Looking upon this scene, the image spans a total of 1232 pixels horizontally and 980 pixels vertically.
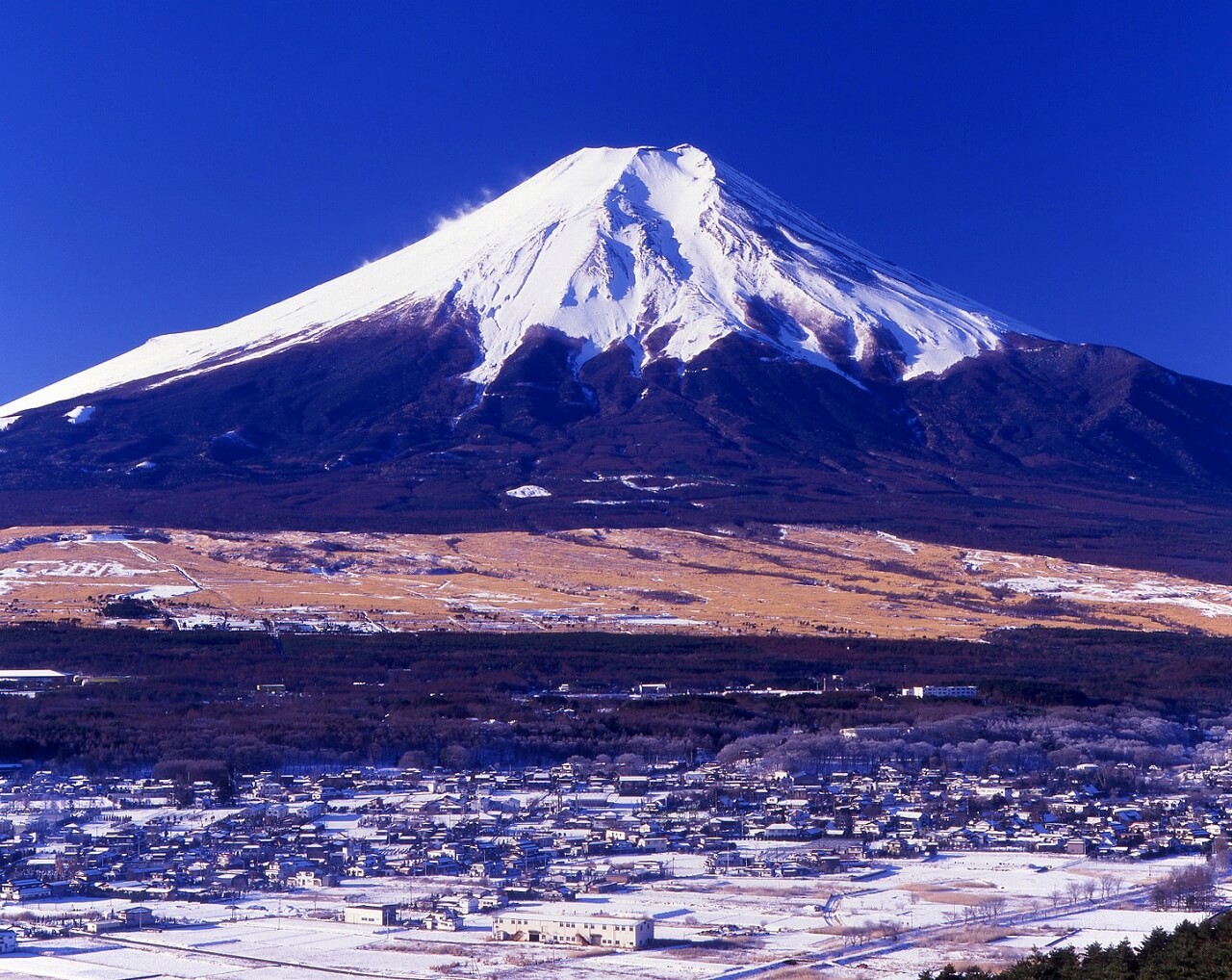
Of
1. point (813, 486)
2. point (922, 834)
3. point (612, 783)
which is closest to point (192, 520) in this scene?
point (813, 486)

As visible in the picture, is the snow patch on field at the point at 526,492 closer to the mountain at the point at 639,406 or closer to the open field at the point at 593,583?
the mountain at the point at 639,406

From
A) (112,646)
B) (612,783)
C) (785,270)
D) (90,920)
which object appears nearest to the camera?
(90,920)

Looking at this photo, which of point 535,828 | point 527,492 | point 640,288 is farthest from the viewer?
point 640,288

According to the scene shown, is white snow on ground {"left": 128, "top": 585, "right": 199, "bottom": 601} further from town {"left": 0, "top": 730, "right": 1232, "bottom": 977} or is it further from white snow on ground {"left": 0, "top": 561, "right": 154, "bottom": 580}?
town {"left": 0, "top": 730, "right": 1232, "bottom": 977}

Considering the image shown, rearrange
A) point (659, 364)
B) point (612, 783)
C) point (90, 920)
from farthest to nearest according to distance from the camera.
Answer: point (659, 364) < point (612, 783) < point (90, 920)

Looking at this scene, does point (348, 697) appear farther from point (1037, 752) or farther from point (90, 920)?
point (90, 920)

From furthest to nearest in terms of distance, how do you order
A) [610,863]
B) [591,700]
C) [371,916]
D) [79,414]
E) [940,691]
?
[79,414] < [940,691] < [591,700] < [610,863] < [371,916]

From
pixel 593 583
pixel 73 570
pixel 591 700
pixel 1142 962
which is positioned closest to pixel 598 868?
pixel 1142 962

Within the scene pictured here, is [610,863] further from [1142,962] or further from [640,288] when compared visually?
[640,288]
